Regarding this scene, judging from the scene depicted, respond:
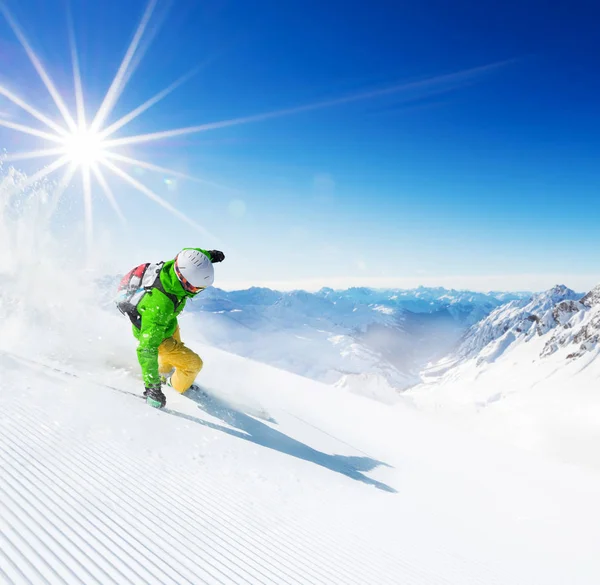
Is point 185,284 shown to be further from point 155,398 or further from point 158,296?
point 155,398

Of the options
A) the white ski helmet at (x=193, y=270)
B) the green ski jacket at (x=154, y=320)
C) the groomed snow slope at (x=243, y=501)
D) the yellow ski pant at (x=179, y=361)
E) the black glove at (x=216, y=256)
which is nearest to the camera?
the groomed snow slope at (x=243, y=501)

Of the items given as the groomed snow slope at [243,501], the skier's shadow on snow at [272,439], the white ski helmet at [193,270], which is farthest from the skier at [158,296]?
the skier's shadow on snow at [272,439]

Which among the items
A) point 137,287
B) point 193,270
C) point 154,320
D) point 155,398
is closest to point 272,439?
point 155,398

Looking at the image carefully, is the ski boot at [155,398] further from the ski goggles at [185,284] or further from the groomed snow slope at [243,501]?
the ski goggles at [185,284]

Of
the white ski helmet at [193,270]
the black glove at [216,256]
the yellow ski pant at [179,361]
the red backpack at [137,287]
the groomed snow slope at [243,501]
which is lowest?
the groomed snow slope at [243,501]

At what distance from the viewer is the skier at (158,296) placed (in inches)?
263

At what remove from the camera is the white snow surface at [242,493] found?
3.07 meters

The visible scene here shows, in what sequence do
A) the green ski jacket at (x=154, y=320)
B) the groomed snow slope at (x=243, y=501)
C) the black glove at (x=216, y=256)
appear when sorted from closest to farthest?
the groomed snow slope at (x=243, y=501), the green ski jacket at (x=154, y=320), the black glove at (x=216, y=256)

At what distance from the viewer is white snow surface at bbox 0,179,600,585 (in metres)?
3.07

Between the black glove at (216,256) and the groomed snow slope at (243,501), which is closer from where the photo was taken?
the groomed snow slope at (243,501)

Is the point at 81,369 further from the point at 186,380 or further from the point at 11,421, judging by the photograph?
the point at 11,421

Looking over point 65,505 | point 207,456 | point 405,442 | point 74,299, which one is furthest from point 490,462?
point 74,299

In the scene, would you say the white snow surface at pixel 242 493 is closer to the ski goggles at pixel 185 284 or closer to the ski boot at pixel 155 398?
the ski boot at pixel 155 398

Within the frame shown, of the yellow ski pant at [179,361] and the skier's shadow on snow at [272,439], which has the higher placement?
the yellow ski pant at [179,361]
